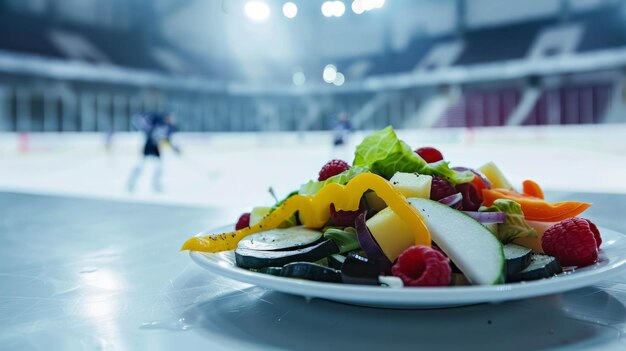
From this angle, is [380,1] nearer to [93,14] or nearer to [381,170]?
[93,14]

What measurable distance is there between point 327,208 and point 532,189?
1.40ft

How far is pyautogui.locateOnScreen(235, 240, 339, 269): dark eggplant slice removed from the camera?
0.71 meters

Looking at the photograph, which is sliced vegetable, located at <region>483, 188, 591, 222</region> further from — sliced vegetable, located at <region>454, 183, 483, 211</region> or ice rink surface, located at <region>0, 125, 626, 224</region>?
ice rink surface, located at <region>0, 125, 626, 224</region>

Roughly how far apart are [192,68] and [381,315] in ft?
50.1

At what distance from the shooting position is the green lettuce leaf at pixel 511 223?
0.79 metres

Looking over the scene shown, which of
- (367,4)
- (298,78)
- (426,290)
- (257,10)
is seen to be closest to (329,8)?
(367,4)

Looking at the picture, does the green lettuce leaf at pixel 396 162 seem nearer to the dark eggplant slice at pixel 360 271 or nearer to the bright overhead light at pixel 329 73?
the dark eggplant slice at pixel 360 271

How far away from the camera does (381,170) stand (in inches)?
36.0

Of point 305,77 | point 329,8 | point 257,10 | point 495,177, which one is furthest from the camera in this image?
point 305,77

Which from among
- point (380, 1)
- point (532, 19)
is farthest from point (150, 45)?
point (532, 19)

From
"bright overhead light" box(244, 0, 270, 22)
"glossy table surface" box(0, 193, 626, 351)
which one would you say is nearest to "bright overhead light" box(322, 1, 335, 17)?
"bright overhead light" box(244, 0, 270, 22)

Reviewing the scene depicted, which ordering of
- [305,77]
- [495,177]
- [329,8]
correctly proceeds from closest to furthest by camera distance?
[495,177] < [329,8] < [305,77]

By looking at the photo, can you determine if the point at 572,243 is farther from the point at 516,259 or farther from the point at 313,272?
the point at 313,272

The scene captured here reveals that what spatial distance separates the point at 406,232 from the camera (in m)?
0.69
